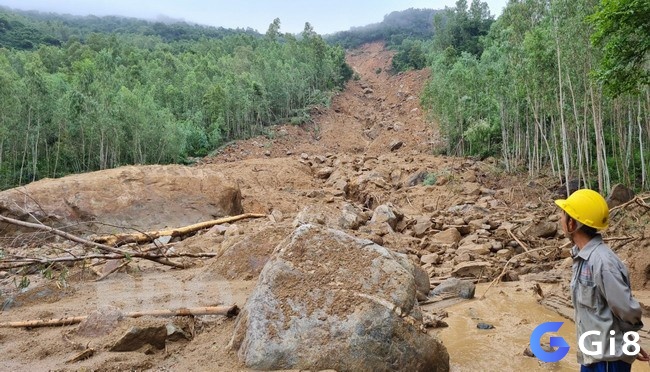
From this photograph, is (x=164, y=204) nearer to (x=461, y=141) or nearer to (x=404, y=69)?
(x=461, y=141)

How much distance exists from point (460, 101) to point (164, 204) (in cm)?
1820

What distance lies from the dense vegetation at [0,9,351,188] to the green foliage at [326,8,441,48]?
42.6 m

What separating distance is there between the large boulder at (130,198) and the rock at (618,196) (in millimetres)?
10074

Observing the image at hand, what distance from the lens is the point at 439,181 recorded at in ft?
61.2

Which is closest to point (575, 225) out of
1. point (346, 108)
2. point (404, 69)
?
point (346, 108)

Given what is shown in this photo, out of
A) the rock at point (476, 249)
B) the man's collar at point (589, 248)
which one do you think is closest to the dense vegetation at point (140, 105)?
the rock at point (476, 249)

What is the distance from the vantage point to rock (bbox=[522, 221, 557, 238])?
33.8 feet

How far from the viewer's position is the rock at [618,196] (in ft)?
36.3

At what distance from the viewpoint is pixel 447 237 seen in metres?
10.7

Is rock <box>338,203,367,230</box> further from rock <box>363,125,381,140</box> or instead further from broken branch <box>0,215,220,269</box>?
rock <box>363,125,381,140</box>

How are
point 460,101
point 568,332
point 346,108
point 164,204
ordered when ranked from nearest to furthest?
point 568,332 → point 164,204 → point 460,101 → point 346,108

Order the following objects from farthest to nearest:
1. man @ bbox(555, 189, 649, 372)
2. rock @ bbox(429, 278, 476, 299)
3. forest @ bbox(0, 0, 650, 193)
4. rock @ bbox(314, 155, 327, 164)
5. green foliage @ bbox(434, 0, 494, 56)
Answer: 1. green foliage @ bbox(434, 0, 494, 56)
2. rock @ bbox(314, 155, 327, 164)
3. forest @ bbox(0, 0, 650, 193)
4. rock @ bbox(429, 278, 476, 299)
5. man @ bbox(555, 189, 649, 372)

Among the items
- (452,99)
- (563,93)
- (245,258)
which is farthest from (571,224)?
(452,99)

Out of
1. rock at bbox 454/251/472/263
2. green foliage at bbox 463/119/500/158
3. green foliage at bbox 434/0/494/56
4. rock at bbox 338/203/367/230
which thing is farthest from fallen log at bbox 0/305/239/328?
green foliage at bbox 434/0/494/56
